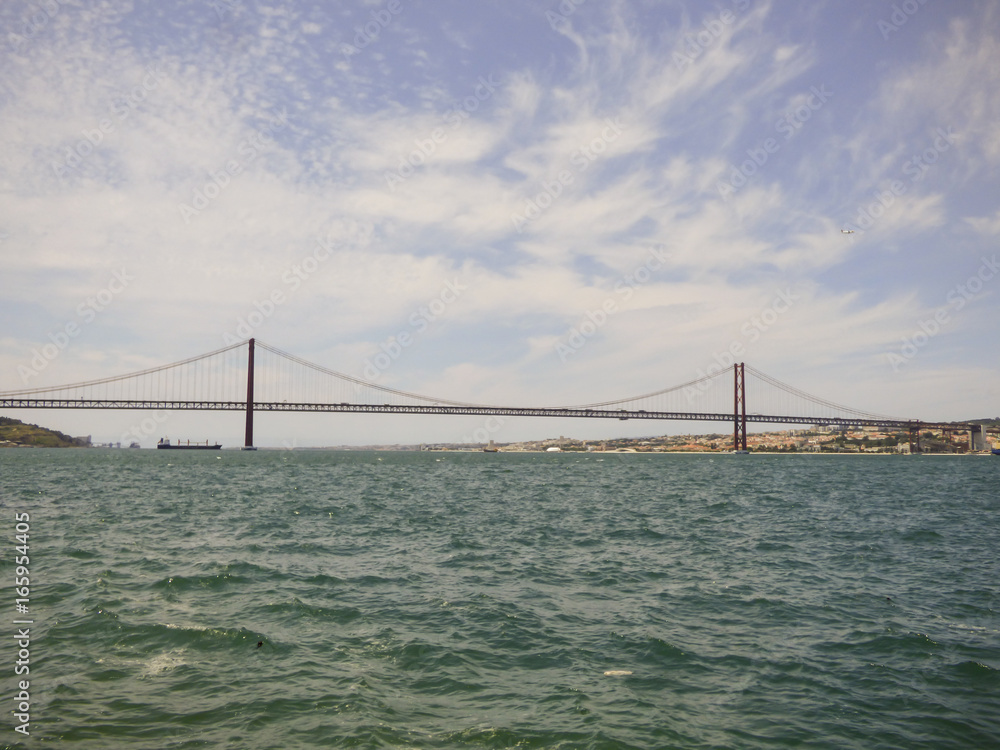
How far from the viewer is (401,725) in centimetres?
684

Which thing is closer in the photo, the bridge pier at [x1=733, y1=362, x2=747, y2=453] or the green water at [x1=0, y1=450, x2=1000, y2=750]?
the green water at [x1=0, y1=450, x2=1000, y2=750]

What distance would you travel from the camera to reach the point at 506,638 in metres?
9.66

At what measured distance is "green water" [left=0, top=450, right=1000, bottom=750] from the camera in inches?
269

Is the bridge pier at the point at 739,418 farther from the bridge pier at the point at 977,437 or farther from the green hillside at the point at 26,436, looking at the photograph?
the green hillside at the point at 26,436

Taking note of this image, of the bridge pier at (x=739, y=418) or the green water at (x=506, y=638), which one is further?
the bridge pier at (x=739, y=418)

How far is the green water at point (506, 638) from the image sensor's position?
22.4 feet

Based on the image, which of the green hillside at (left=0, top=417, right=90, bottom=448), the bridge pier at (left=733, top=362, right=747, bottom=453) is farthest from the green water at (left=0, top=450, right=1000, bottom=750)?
the green hillside at (left=0, top=417, right=90, bottom=448)

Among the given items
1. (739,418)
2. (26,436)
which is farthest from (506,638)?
(26,436)

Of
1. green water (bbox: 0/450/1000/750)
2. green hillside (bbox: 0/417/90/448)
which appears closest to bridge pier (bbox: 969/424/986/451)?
green water (bbox: 0/450/1000/750)

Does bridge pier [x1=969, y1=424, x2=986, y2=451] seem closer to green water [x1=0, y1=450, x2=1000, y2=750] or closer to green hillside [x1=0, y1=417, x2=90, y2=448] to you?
green water [x1=0, y1=450, x2=1000, y2=750]

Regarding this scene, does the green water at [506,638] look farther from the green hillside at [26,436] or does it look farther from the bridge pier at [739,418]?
the green hillside at [26,436]

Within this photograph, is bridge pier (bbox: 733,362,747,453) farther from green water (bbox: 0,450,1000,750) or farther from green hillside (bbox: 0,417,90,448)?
green hillside (bbox: 0,417,90,448)

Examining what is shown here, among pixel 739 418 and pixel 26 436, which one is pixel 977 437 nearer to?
pixel 739 418

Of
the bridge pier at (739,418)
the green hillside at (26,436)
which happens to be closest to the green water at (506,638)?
the bridge pier at (739,418)
